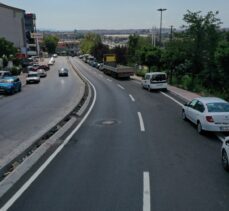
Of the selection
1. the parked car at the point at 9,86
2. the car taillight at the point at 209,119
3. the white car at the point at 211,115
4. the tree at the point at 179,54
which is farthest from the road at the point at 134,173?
the parked car at the point at 9,86

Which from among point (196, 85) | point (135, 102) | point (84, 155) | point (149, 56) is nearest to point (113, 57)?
point (149, 56)

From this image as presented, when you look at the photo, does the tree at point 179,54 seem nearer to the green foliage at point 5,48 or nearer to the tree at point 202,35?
the tree at point 202,35

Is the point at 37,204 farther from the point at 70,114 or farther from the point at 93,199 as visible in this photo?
the point at 70,114

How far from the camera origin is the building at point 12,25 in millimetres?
93062

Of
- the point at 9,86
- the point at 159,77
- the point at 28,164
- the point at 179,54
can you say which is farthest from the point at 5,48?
the point at 28,164

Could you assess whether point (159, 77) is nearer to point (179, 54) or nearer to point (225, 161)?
point (179, 54)

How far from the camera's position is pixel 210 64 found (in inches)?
1170

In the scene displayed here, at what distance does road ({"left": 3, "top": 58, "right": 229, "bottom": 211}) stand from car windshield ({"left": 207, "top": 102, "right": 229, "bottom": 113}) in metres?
1.11

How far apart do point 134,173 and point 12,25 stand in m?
97.3

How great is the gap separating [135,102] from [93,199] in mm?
18477

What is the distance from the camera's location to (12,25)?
99312 millimetres

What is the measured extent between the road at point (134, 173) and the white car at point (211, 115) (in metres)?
0.50

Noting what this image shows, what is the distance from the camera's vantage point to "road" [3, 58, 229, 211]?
7914 millimetres

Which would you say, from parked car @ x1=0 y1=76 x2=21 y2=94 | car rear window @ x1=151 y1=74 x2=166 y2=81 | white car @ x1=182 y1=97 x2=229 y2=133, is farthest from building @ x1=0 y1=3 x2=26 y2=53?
white car @ x1=182 y1=97 x2=229 y2=133
